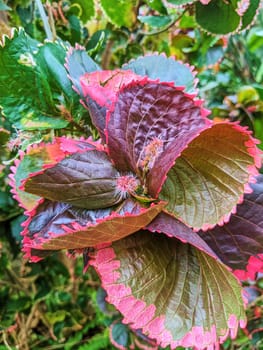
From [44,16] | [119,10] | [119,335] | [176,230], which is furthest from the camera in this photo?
[119,335]

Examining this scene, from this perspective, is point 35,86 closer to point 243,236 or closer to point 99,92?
point 99,92

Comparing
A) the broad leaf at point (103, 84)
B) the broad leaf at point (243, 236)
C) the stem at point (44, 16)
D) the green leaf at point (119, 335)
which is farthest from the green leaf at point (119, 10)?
the green leaf at point (119, 335)

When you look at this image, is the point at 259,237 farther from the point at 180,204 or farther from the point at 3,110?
the point at 3,110

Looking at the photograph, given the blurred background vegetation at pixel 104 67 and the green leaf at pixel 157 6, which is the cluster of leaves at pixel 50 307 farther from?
the green leaf at pixel 157 6

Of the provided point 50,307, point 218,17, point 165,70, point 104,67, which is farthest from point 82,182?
point 50,307

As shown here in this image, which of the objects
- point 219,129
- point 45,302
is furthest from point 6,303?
point 219,129

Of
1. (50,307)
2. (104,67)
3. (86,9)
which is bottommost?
(50,307)

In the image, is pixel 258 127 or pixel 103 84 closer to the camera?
pixel 103 84
